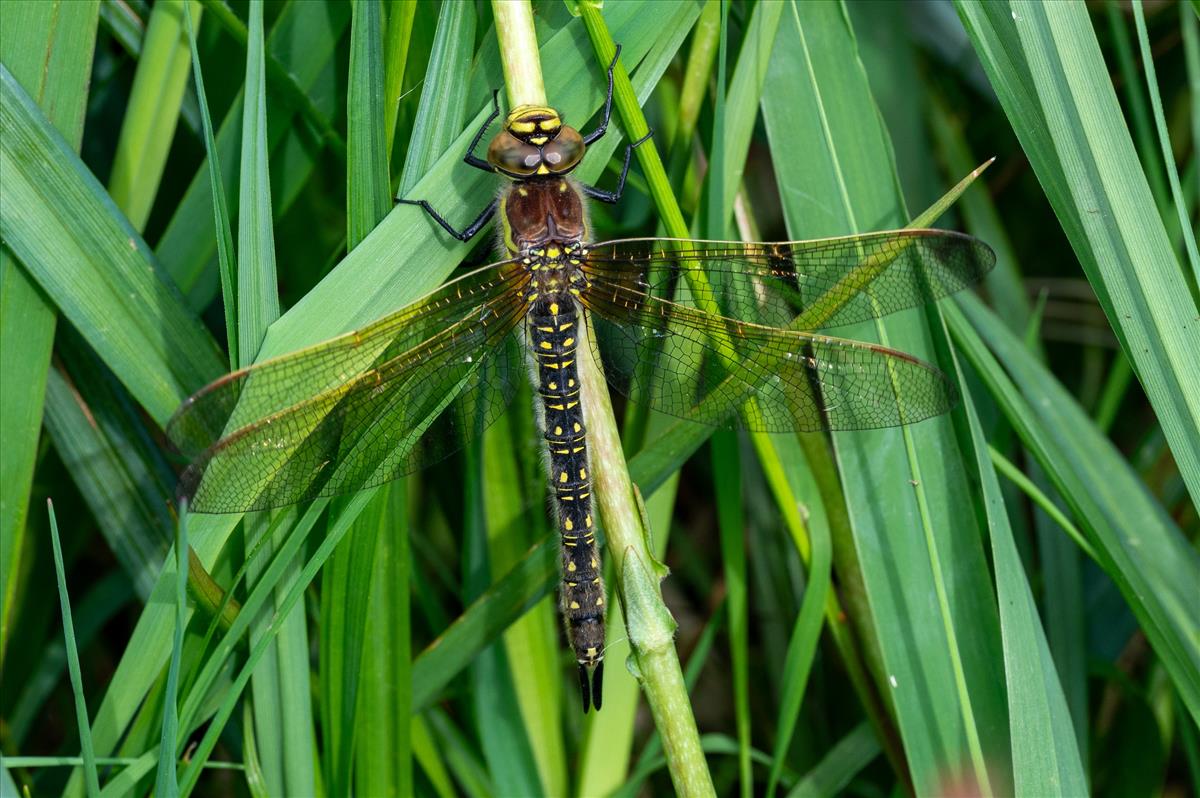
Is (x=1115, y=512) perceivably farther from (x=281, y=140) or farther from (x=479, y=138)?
(x=281, y=140)

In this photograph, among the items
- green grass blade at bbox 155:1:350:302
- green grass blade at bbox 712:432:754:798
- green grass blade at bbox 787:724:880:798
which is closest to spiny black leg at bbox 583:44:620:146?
green grass blade at bbox 155:1:350:302

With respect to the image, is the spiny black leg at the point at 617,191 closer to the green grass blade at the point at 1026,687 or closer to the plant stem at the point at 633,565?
the plant stem at the point at 633,565

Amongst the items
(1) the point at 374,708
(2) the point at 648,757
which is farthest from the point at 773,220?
(1) the point at 374,708

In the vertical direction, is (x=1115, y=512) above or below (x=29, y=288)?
below

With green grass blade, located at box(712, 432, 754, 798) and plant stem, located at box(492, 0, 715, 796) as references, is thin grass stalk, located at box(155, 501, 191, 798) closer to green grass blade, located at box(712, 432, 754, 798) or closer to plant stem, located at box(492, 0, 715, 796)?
plant stem, located at box(492, 0, 715, 796)

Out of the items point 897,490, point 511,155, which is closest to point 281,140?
point 511,155

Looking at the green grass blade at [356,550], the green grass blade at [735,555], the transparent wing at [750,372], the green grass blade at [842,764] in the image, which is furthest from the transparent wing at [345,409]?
the green grass blade at [842,764]
